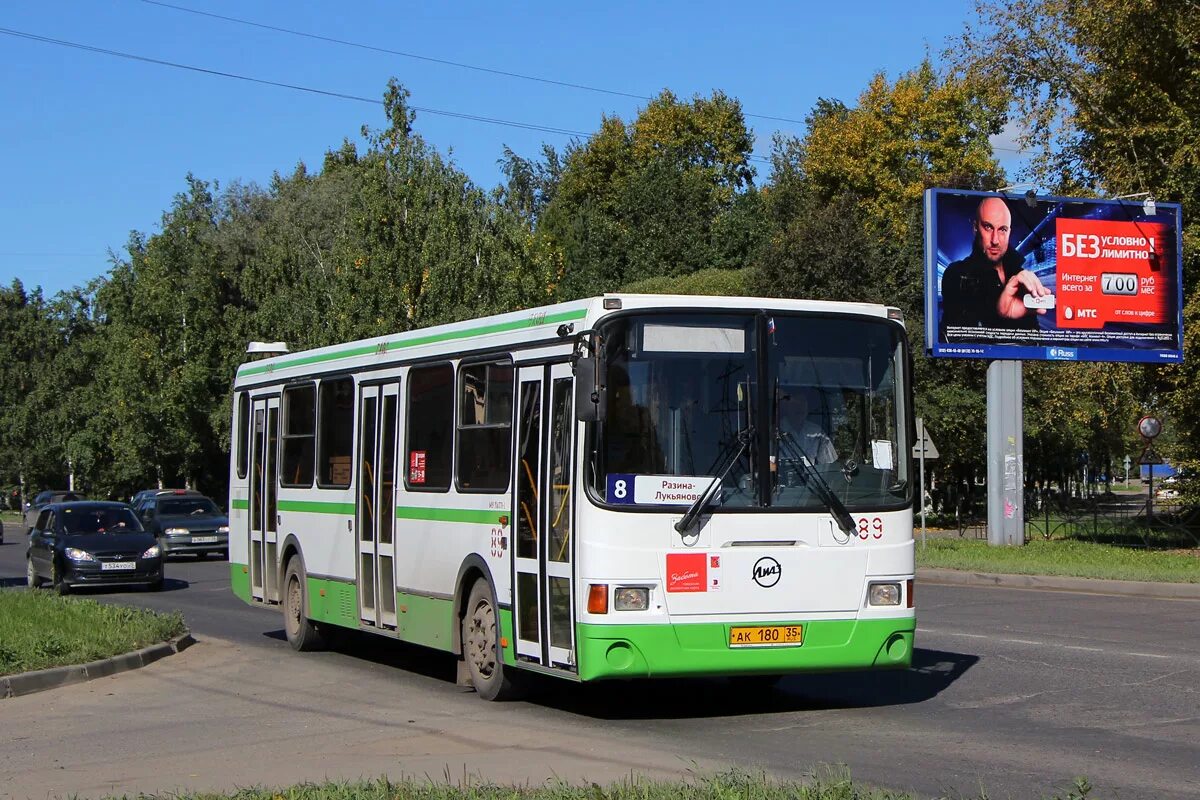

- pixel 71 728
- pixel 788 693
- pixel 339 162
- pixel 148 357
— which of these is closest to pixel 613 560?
pixel 788 693

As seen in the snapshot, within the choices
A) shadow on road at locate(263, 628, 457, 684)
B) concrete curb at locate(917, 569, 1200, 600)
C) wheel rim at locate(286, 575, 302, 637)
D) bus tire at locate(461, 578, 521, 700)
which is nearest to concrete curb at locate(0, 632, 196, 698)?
wheel rim at locate(286, 575, 302, 637)

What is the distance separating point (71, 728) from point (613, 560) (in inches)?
172

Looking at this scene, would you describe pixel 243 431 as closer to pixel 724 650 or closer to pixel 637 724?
pixel 637 724

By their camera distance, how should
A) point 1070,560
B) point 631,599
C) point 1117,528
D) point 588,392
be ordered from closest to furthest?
point 588,392 < point 631,599 < point 1070,560 < point 1117,528

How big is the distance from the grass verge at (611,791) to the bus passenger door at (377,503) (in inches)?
232

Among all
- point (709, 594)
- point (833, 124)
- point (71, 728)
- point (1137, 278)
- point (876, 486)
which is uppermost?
point (833, 124)

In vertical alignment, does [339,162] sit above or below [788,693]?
above

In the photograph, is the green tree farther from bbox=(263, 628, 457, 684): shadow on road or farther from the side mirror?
the side mirror

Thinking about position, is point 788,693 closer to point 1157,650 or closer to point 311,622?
point 1157,650

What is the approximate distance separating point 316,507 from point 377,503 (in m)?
1.68

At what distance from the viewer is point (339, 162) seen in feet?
283

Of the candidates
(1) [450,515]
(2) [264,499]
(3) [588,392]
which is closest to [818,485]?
(3) [588,392]

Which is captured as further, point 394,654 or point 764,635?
point 394,654

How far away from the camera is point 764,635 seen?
A: 10852mm
